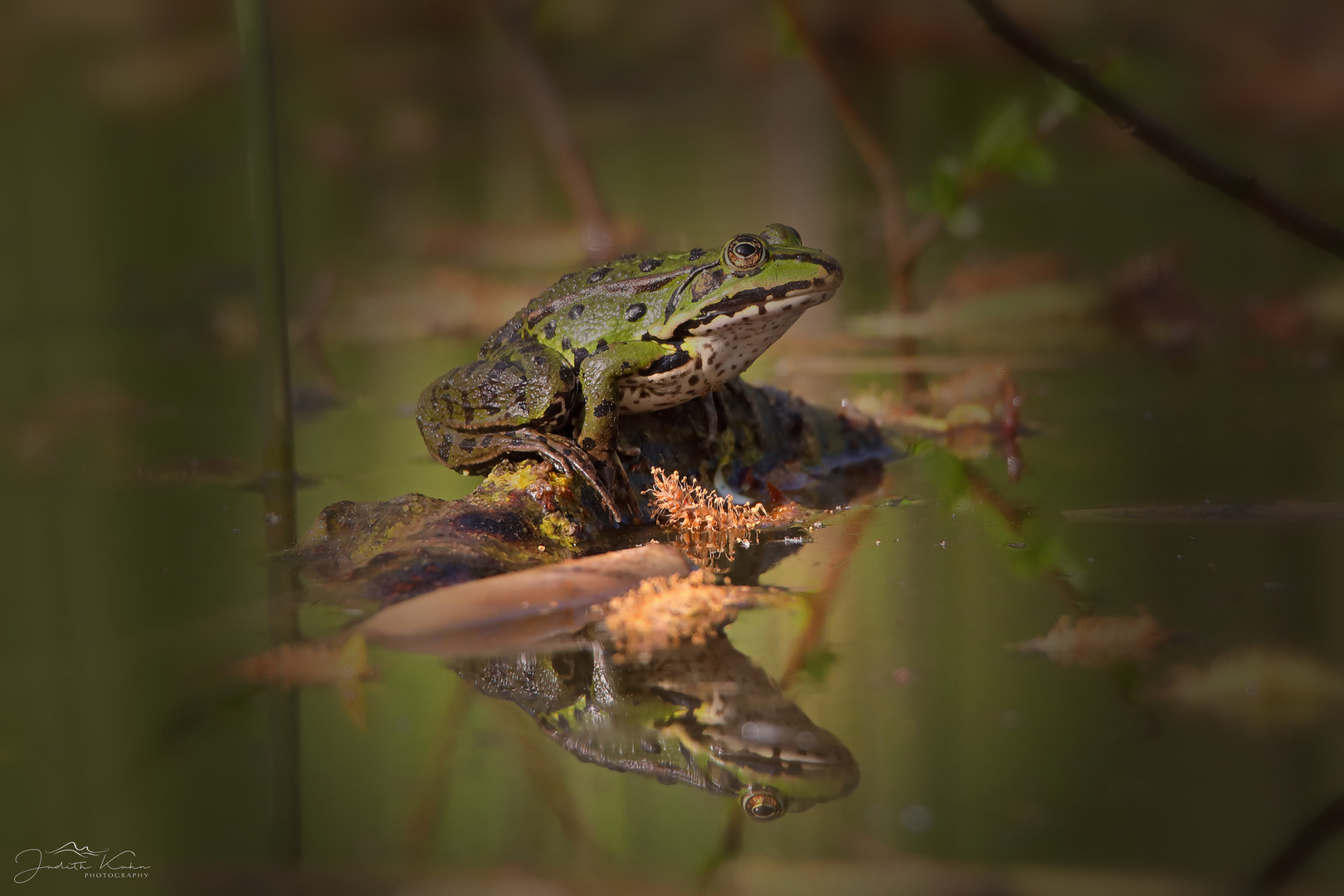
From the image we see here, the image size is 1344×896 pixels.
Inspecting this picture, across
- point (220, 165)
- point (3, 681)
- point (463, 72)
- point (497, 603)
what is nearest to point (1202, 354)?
point (497, 603)

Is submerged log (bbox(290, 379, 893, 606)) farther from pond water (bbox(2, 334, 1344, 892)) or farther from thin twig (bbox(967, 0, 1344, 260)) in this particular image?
thin twig (bbox(967, 0, 1344, 260))

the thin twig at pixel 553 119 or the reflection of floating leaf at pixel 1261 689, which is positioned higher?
the thin twig at pixel 553 119

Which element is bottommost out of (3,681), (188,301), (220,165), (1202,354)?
(3,681)

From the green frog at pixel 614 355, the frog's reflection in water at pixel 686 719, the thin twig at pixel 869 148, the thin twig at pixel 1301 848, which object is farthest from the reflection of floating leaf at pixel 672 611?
the thin twig at pixel 869 148

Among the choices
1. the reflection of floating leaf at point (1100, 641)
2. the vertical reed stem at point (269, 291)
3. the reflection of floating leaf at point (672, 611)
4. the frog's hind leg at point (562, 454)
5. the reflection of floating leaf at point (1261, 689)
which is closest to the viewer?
the reflection of floating leaf at point (1261, 689)

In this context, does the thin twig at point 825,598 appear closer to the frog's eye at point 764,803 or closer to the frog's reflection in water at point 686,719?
the frog's reflection in water at point 686,719

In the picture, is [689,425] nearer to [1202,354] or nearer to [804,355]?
[804,355]

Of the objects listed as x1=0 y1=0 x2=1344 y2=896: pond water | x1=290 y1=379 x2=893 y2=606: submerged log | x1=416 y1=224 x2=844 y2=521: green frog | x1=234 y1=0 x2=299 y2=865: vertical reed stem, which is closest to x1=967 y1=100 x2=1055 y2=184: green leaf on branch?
x1=0 y1=0 x2=1344 y2=896: pond water
